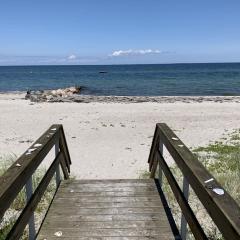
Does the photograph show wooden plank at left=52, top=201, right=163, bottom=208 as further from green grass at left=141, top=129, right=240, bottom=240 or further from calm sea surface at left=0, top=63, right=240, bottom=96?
calm sea surface at left=0, top=63, right=240, bottom=96

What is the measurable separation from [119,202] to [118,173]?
4488mm

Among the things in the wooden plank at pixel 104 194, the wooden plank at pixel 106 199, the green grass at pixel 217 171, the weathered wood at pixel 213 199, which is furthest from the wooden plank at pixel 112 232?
the wooden plank at pixel 104 194

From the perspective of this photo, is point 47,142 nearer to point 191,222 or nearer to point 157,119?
point 191,222

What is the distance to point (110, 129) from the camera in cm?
1748

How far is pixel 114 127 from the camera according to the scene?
17.9 metres

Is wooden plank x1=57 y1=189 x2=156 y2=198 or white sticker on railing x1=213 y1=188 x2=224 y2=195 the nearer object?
white sticker on railing x1=213 y1=188 x2=224 y2=195

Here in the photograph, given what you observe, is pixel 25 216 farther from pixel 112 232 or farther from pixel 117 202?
pixel 117 202

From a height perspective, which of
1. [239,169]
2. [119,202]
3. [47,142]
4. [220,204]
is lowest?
[239,169]

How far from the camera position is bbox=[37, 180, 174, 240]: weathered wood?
477cm

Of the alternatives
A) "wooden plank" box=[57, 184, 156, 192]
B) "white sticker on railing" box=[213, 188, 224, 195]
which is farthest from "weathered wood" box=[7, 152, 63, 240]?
"white sticker on railing" box=[213, 188, 224, 195]

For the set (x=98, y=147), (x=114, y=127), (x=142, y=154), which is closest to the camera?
(x=142, y=154)

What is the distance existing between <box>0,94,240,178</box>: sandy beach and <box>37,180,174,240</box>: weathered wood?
11.5 feet

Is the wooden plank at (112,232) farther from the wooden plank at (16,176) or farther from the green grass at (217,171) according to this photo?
the wooden plank at (16,176)

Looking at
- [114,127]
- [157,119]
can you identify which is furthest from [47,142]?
[157,119]
